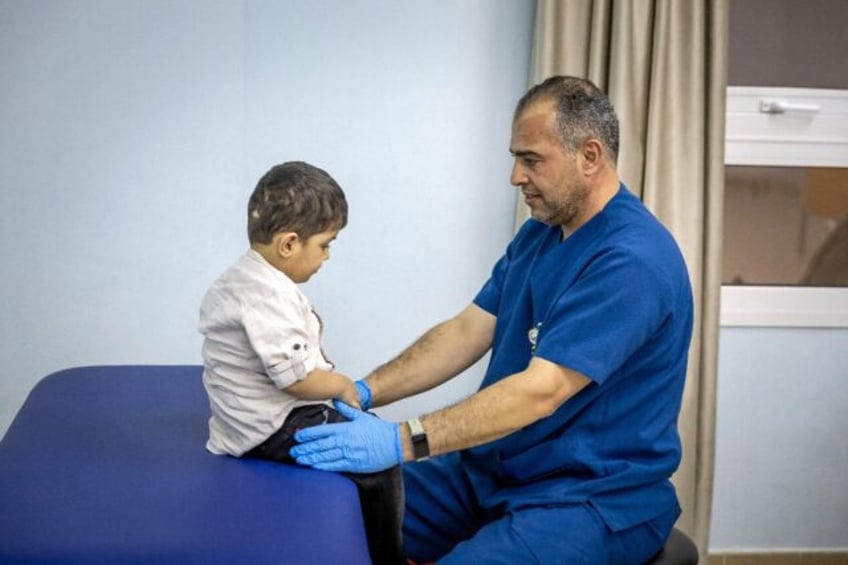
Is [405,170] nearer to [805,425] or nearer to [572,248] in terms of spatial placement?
[572,248]

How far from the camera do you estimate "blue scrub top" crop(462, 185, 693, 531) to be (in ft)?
6.41

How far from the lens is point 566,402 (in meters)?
2.04

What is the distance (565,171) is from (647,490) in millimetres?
588

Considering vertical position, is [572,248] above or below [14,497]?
above

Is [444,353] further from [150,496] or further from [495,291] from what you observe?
[150,496]

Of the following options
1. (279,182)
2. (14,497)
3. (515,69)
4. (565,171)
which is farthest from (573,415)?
(515,69)

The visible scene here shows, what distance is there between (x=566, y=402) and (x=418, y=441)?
30 cm

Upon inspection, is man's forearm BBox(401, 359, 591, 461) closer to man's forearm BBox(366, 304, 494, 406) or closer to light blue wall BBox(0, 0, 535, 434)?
man's forearm BBox(366, 304, 494, 406)

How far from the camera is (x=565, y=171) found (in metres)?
2.08

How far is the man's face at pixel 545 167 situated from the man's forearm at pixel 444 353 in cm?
37

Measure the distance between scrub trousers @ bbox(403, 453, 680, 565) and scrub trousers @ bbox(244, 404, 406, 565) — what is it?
0.10 meters

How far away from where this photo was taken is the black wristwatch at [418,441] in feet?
6.25

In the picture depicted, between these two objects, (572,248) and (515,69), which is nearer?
(572,248)

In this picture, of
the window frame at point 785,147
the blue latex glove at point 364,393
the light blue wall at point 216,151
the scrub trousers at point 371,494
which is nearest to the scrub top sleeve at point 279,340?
the scrub trousers at point 371,494
